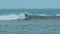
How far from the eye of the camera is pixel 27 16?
33.2 metres
